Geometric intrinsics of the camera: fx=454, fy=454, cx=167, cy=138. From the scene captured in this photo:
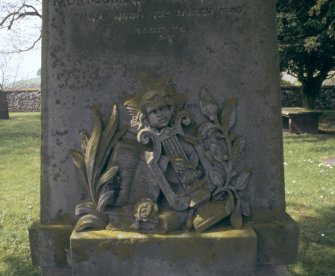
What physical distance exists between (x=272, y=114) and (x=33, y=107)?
3228 centimetres

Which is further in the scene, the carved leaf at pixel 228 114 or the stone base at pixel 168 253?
the carved leaf at pixel 228 114

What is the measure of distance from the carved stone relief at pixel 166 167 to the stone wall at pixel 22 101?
104ft

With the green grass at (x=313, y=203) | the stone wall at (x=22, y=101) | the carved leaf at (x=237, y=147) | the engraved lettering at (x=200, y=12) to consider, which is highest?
the stone wall at (x=22, y=101)

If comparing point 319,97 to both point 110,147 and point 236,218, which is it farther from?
point 110,147

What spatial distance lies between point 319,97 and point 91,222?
23718mm

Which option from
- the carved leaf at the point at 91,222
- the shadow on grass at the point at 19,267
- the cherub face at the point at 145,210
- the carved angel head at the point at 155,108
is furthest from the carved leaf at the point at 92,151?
the shadow on grass at the point at 19,267

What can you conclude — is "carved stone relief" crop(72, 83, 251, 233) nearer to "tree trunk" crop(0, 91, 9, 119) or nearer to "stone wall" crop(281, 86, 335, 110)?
"tree trunk" crop(0, 91, 9, 119)

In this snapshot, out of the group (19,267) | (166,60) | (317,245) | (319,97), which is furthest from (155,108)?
(319,97)

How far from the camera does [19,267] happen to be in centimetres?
441

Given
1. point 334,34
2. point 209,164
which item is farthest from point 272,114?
point 334,34

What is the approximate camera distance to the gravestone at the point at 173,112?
2852 millimetres

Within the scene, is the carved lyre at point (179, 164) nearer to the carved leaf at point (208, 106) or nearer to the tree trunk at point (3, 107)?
the carved leaf at point (208, 106)

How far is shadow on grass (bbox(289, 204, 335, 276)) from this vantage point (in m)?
4.28

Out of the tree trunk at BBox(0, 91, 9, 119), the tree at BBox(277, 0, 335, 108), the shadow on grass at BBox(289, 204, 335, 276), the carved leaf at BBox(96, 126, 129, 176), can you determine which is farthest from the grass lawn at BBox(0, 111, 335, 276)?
the tree trunk at BBox(0, 91, 9, 119)
